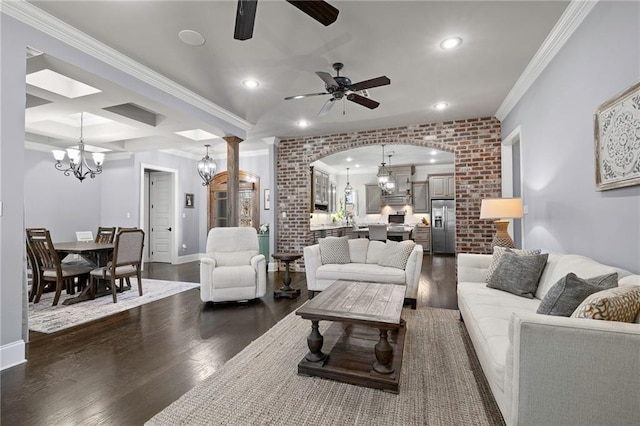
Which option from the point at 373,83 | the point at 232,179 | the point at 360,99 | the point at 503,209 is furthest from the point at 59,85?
the point at 503,209

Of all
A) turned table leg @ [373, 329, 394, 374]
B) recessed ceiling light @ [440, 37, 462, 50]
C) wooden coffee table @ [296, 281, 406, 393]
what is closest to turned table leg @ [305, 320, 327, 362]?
wooden coffee table @ [296, 281, 406, 393]

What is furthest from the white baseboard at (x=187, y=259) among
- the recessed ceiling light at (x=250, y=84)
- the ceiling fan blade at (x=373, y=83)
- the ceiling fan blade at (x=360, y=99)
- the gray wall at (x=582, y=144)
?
the gray wall at (x=582, y=144)

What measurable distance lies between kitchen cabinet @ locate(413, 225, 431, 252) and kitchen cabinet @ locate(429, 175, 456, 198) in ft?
3.23

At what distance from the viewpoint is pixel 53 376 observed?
211 centimetres

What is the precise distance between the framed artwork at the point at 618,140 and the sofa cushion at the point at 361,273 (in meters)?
2.15

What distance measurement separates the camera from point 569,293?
4.91ft

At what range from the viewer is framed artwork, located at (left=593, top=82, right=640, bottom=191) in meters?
1.75

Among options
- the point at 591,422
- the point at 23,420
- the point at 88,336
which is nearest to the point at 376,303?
the point at 591,422

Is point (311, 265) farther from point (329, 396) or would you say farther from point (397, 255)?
point (329, 396)

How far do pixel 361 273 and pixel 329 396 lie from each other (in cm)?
211

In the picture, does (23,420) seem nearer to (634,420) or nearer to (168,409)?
(168,409)

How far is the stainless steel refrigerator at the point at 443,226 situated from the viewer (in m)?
8.53

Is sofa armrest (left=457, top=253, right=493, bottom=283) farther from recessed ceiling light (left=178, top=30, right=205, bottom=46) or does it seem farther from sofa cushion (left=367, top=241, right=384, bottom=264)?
recessed ceiling light (left=178, top=30, right=205, bottom=46)

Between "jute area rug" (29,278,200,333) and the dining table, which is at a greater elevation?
the dining table
